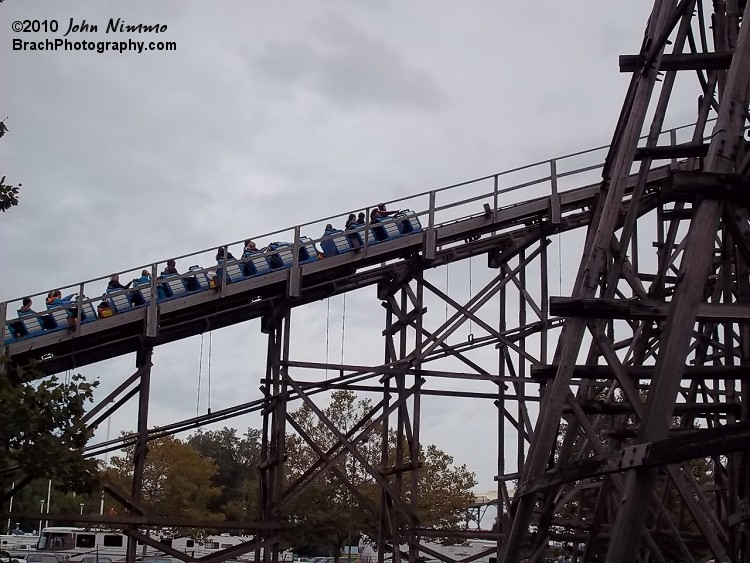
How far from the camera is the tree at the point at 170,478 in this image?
43375 millimetres

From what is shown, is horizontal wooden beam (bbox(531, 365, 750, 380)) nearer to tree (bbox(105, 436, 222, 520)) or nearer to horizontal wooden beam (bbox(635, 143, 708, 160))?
horizontal wooden beam (bbox(635, 143, 708, 160))

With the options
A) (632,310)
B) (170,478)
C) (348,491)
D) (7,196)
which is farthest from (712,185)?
(170,478)

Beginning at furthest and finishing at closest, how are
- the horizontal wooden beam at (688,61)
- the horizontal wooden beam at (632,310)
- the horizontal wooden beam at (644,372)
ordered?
the horizontal wooden beam at (688,61) → the horizontal wooden beam at (644,372) → the horizontal wooden beam at (632,310)

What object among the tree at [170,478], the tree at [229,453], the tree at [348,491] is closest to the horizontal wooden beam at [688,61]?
the tree at [348,491]

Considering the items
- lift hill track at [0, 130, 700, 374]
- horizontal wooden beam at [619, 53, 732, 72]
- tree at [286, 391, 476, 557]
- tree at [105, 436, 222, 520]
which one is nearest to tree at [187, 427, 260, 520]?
tree at [105, 436, 222, 520]

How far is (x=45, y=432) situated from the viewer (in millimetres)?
15070

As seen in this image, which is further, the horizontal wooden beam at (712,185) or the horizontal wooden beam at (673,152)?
the horizontal wooden beam at (673,152)

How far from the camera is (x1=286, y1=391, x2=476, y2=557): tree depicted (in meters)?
33.4

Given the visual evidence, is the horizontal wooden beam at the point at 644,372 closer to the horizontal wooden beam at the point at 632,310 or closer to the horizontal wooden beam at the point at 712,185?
the horizontal wooden beam at the point at 632,310

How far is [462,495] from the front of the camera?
38.5m

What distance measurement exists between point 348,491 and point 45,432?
19.7m

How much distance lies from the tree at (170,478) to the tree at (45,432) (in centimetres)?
2777

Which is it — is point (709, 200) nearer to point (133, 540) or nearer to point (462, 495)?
point (133, 540)

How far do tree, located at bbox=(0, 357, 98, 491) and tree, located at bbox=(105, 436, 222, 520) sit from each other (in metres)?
27.8
